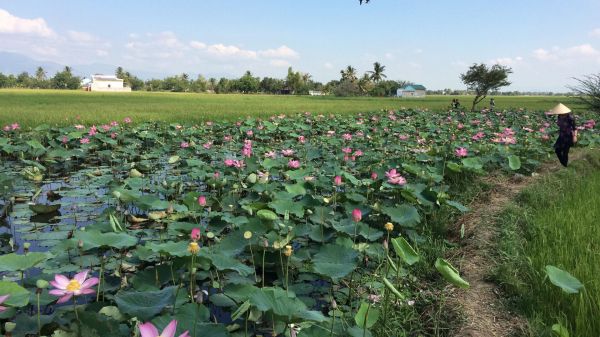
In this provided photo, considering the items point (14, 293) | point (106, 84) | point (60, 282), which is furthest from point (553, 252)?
point (106, 84)

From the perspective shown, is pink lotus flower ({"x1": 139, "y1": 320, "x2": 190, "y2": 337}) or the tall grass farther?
the tall grass

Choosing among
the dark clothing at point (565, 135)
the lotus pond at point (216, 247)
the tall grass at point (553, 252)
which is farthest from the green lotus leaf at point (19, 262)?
the dark clothing at point (565, 135)

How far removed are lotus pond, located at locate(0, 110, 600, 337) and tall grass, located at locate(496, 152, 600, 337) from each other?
42 cm

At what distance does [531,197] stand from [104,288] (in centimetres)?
385

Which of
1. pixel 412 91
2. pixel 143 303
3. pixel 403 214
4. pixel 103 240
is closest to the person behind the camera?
pixel 143 303

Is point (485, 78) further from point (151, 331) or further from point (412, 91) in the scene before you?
point (412, 91)

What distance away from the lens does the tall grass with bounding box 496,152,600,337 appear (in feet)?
6.41

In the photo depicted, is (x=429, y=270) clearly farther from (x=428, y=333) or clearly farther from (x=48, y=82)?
(x=48, y=82)

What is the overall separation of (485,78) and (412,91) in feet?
215

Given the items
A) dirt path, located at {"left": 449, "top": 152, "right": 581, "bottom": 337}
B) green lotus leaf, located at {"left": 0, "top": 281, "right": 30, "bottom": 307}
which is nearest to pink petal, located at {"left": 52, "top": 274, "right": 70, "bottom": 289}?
green lotus leaf, located at {"left": 0, "top": 281, "right": 30, "bottom": 307}

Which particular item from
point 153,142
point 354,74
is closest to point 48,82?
point 354,74

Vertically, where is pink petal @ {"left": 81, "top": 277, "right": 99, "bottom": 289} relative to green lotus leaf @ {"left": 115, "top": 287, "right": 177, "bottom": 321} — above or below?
above

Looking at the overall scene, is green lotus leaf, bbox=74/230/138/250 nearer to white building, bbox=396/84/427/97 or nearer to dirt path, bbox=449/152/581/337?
dirt path, bbox=449/152/581/337

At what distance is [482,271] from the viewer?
8.68 ft
